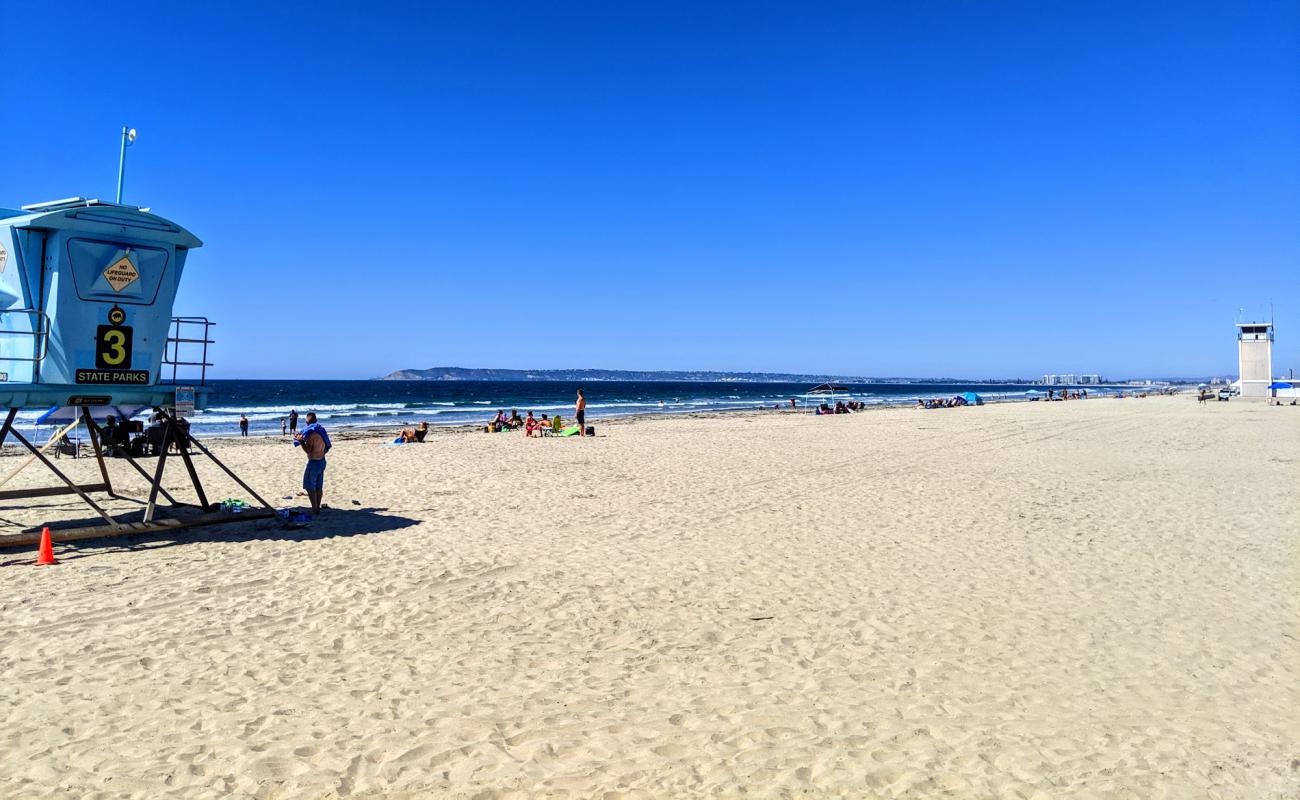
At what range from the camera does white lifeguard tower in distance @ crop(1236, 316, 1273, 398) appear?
67812 mm

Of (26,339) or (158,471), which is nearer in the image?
(26,339)

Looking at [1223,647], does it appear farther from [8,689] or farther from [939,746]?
[8,689]

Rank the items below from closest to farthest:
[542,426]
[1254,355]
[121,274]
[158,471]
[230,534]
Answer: [121,274] < [158,471] < [230,534] < [542,426] < [1254,355]

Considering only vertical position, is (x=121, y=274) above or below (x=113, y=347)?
above

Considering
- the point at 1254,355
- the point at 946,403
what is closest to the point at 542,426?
the point at 946,403

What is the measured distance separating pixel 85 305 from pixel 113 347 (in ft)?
1.78

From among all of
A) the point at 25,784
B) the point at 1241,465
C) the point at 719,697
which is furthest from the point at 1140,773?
the point at 1241,465

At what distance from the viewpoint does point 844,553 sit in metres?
8.98

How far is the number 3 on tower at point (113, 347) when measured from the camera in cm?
879

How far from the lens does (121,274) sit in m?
8.88

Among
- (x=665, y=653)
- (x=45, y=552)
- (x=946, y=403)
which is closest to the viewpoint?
(x=665, y=653)

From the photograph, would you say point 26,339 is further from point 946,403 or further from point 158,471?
point 946,403

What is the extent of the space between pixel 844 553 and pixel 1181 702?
163 inches

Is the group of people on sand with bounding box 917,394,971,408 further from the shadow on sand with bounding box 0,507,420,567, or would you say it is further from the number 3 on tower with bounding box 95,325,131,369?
the number 3 on tower with bounding box 95,325,131,369
